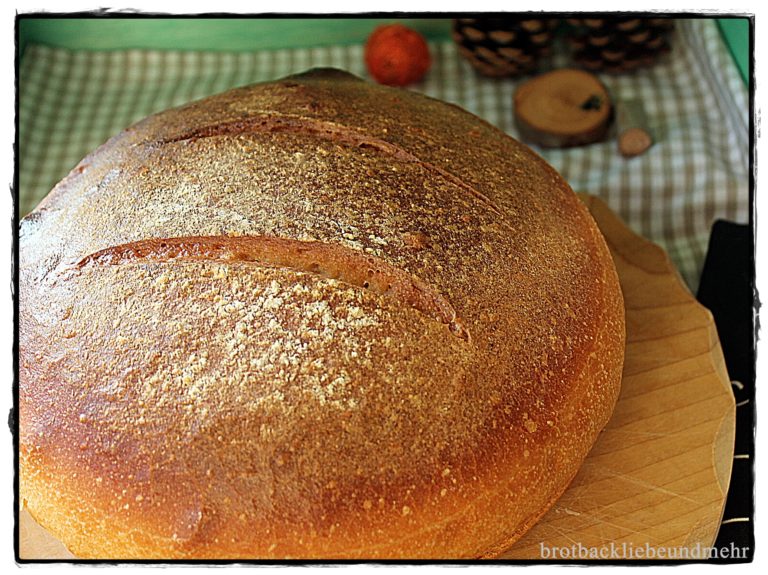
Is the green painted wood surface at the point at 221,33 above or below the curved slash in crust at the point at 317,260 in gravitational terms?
A: above

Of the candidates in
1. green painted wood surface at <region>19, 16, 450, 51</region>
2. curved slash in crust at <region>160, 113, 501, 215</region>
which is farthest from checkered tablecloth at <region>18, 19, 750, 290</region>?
curved slash in crust at <region>160, 113, 501, 215</region>

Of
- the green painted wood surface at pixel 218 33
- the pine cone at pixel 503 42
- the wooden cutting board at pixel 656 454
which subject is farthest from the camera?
the green painted wood surface at pixel 218 33

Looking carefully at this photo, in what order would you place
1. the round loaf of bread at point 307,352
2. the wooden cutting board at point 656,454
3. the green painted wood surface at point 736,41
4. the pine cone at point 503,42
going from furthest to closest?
the pine cone at point 503,42
the green painted wood surface at point 736,41
the wooden cutting board at point 656,454
the round loaf of bread at point 307,352

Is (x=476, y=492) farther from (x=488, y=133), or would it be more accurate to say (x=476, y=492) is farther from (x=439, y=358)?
(x=488, y=133)

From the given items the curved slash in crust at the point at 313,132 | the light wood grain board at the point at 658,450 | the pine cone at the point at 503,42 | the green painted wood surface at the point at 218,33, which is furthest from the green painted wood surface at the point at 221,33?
the light wood grain board at the point at 658,450

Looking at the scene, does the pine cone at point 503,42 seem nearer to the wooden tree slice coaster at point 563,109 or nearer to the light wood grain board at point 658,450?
the wooden tree slice coaster at point 563,109

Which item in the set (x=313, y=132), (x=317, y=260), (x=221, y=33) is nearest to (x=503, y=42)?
(x=221, y=33)

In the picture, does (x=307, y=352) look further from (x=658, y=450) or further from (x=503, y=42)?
(x=503, y=42)
